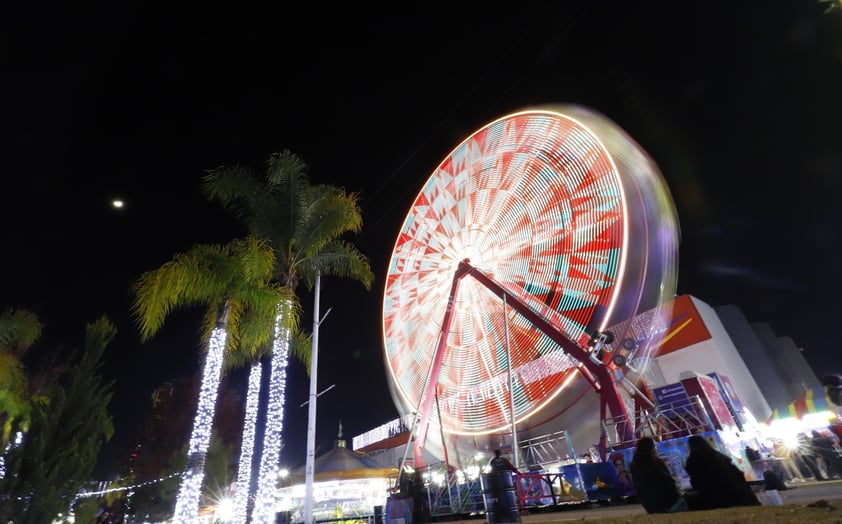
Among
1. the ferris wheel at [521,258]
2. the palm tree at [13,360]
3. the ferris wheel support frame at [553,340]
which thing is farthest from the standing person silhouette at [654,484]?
the palm tree at [13,360]

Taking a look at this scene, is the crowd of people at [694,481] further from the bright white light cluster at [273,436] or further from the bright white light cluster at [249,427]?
the bright white light cluster at [249,427]

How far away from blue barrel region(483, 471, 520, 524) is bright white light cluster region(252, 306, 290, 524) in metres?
5.66

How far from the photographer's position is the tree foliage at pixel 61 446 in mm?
5152

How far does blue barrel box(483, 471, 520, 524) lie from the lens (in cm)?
567

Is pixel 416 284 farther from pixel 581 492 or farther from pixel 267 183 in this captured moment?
pixel 581 492

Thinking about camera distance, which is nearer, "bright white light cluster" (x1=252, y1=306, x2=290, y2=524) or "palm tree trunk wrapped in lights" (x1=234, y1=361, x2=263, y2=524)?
"bright white light cluster" (x1=252, y1=306, x2=290, y2=524)

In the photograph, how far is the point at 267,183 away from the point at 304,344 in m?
4.93

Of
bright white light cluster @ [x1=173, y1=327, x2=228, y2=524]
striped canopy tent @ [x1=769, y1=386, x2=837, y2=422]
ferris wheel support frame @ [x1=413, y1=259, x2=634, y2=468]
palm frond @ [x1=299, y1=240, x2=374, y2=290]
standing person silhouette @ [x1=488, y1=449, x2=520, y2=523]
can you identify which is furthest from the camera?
striped canopy tent @ [x1=769, y1=386, x2=837, y2=422]

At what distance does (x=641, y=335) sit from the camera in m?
24.1

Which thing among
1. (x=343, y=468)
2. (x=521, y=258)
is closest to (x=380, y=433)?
(x=343, y=468)

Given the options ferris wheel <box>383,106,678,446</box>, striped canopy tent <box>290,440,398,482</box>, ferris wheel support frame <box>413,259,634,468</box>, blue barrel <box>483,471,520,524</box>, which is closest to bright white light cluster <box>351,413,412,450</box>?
striped canopy tent <box>290,440,398,482</box>

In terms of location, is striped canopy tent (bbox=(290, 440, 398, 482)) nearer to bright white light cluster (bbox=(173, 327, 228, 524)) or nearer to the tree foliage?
bright white light cluster (bbox=(173, 327, 228, 524))

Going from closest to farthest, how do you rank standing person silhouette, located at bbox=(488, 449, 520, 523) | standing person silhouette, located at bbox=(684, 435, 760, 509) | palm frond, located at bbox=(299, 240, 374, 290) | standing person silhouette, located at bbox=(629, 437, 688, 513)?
1. standing person silhouette, located at bbox=(684, 435, 760, 509)
2. standing person silhouette, located at bbox=(629, 437, 688, 513)
3. standing person silhouette, located at bbox=(488, 449, 520, 523)
4. palm frond, located at bbox=(299, 240, 374, 290)

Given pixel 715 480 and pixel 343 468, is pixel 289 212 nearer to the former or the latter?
pixel 715 480
